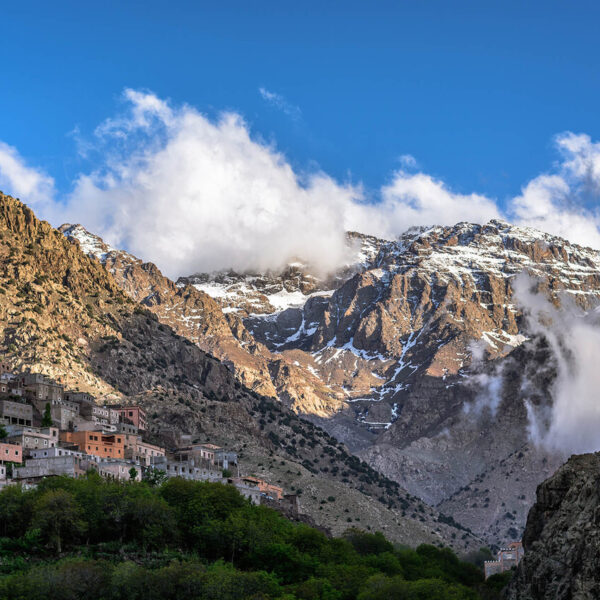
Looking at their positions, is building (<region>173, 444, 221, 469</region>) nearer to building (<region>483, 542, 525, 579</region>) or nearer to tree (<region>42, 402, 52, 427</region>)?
tree (<region>42, 402, 52, 427</region>)

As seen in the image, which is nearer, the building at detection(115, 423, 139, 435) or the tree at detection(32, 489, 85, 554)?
the tree at detection(32, 489, 85, 554)

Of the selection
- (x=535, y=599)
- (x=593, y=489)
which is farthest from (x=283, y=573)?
(x=593, y=489)

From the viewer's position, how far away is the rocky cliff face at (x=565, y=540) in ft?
320

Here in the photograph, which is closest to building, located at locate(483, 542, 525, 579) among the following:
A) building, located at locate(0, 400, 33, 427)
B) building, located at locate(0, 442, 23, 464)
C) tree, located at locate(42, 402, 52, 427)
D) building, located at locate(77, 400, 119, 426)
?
building, located at locate(77, 400, 119, 426)

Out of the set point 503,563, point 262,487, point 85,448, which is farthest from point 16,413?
point 503,563

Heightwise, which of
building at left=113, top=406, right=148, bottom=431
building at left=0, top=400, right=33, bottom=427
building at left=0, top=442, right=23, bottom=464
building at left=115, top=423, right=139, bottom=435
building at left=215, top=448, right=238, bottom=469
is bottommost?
building at left=0, top=442, right=23, bottom=464

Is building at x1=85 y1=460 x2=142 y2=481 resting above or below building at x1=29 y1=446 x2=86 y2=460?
below

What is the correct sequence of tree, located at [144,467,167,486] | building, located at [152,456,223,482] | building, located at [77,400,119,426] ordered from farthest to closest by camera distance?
building, located at [77,400,119,426] → building, located at [152,456,223,482] → tree, located at [144,467,167,486]

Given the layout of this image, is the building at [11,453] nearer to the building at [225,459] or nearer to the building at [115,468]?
the building at [115,468]

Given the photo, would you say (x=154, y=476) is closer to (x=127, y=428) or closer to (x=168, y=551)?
(x=127, y=428)

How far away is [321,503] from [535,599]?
294 ft

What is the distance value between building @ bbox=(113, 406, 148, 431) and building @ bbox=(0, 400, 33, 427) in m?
25.6

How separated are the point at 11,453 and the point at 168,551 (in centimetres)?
2928

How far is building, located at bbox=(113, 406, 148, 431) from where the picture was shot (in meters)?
183
